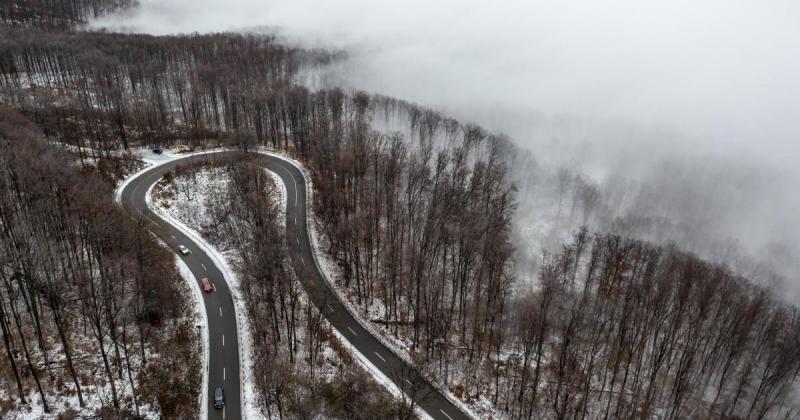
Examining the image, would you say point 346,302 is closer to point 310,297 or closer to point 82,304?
point 310,297

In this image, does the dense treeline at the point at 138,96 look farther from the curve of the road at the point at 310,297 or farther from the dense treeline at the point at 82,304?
the dense treeline at the point at 82,304

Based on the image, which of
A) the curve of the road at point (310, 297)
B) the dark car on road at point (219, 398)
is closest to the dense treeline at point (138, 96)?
the curve of the road at point (310, 297)

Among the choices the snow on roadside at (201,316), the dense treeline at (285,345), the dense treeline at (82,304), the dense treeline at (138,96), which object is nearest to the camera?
the dense treeline at (82,304)

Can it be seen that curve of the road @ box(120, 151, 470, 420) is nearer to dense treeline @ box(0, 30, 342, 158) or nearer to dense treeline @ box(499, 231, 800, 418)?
dense treeline @ box(499, 231, 800, 418)

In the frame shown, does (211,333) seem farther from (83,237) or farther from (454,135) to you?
(454,135)

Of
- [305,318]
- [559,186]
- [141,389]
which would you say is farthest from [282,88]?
[141,389]

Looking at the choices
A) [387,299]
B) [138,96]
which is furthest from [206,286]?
[138,96]

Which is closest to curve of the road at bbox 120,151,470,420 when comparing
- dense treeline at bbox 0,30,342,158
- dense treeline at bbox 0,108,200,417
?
dense treeline at bbox 0,108,200,417
